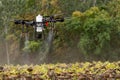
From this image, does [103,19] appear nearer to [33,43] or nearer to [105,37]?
[105,37]

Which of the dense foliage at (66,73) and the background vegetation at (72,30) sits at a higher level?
the background vegetation at (72,30)

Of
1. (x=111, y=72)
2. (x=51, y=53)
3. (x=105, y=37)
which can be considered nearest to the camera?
(x=111, y=72)

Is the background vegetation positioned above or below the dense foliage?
above

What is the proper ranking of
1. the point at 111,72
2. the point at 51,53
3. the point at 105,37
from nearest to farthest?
the point at 111,72, the point at 105,37, the point at 51,53

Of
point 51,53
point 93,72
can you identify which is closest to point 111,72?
point 93,72

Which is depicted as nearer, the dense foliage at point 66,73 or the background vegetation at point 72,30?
the dense foliage at point 66,73

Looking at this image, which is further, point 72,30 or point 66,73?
point 72,30

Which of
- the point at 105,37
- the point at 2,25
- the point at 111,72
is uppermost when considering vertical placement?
the point at 2,25

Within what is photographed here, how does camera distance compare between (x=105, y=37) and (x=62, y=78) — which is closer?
(x=62, y=78)

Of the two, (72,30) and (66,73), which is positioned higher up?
(72,30)

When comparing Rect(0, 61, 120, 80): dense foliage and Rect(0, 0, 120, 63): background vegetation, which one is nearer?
Rect(0, 61, 120, 80): dense foliage

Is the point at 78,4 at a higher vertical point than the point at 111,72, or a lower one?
higher
